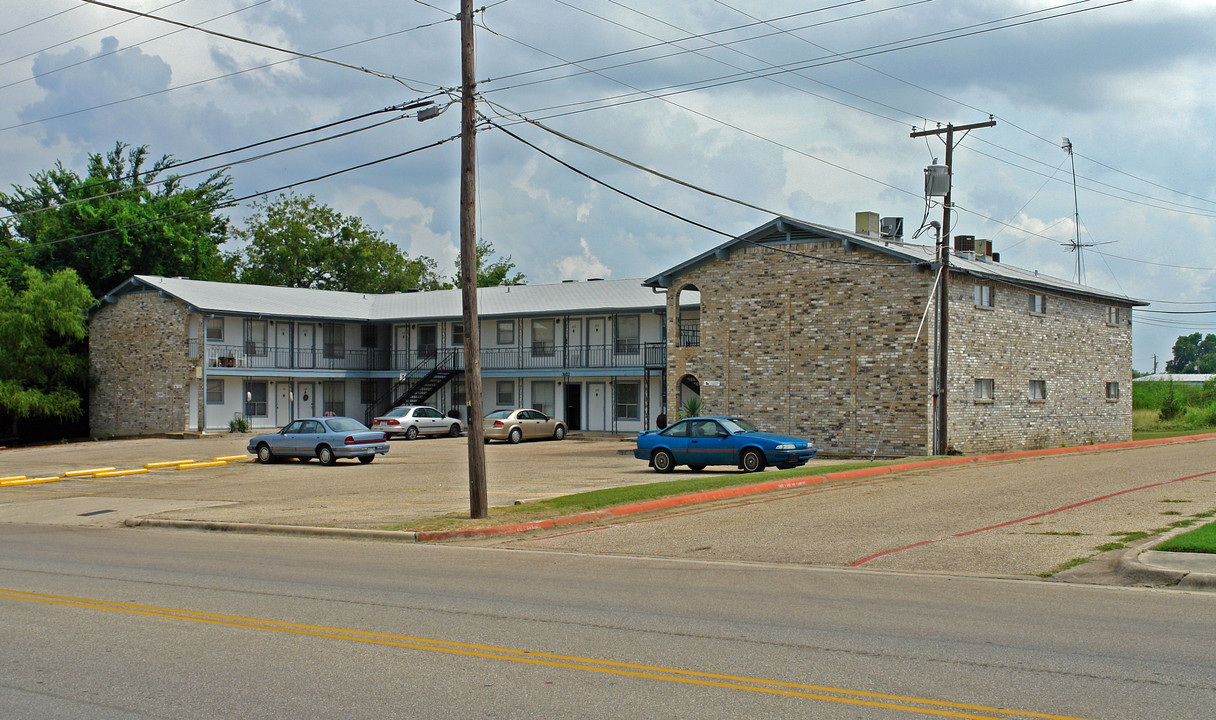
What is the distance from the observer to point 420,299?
55344 mm

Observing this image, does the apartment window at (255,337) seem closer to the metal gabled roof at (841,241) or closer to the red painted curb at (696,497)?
the metal gabled roof at (841,241)

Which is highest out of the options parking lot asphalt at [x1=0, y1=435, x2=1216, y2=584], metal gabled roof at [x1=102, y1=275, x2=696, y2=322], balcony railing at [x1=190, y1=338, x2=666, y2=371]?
metal gabled roof at [x1=102, y1=275, x2=696, y2=322]

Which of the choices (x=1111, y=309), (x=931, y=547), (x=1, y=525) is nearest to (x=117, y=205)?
(x=1, y=525)

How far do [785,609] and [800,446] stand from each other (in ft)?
52.5

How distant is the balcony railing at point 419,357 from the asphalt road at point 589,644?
33.3 m

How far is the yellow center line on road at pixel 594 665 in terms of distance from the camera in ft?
20.3

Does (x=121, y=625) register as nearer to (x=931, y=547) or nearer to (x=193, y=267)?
(x=931, y=547)

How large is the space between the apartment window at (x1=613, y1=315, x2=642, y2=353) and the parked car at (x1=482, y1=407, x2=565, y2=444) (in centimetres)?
510

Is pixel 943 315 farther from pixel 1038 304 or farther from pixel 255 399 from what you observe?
pixel 255 399

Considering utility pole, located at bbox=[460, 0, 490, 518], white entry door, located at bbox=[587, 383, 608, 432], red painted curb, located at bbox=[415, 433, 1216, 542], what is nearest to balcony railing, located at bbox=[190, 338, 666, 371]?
white entry door, located at bbox=[587, 383, 608, 432]

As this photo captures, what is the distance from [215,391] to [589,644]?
138 feet

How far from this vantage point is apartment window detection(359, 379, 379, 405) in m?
54.5

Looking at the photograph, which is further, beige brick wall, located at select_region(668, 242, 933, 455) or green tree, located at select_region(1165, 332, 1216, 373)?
green tree, located at select_region(1165, 332, 1216, 373)

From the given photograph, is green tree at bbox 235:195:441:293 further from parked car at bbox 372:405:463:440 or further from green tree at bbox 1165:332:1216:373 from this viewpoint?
green tree at bbox 1165:332:1216:373
